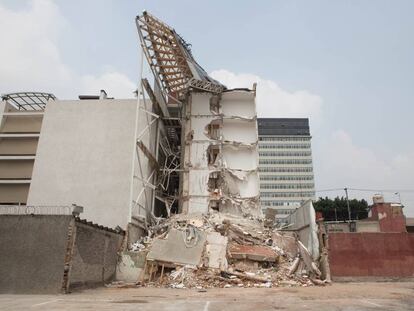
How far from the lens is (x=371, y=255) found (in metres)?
20.9

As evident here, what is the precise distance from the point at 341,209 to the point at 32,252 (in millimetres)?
55073

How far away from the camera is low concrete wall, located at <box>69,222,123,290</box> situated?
50.2 ft

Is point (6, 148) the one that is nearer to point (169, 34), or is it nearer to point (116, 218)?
point (116, 218)

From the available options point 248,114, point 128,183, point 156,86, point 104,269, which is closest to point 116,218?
point 128,183

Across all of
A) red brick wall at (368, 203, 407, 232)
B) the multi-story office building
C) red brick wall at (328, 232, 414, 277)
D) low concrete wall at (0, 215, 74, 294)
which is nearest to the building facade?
low concrete wall at (0, 215, 74, 294)

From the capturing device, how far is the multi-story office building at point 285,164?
354 feet

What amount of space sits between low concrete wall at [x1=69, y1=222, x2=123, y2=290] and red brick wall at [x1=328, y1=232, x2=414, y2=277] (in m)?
12.5

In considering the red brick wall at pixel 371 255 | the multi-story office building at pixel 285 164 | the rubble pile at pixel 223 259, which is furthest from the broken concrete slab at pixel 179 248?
the multi-story office building at pixel 285 164

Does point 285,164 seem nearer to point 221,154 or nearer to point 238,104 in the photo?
point 238,104

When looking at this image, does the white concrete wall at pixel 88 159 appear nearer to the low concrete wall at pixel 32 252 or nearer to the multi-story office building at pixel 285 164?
the low concrete wall at pixel 32 252

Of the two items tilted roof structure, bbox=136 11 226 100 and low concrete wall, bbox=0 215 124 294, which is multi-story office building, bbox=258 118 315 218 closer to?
tilted roof structure, bbox=136 11 226 100

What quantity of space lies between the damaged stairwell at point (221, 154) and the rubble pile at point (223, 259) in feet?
20.8

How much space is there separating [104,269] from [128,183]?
7351 millimetres

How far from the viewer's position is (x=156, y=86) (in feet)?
102
